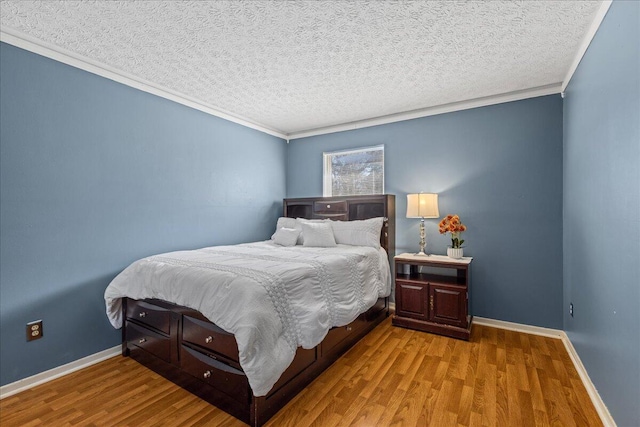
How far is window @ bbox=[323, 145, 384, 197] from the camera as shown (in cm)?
392

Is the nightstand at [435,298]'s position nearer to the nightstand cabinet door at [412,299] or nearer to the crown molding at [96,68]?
the nightstand cabinet door at [412,299]

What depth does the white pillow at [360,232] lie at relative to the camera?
3.28 metres

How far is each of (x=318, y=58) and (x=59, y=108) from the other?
2.09 metres

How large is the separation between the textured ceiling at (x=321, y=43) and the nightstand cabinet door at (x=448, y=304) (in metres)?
2.06

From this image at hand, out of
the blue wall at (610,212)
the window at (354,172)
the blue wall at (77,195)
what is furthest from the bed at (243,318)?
the blue wall at (610,212)

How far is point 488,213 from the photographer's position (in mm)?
3150

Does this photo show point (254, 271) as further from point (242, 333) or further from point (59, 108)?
point (59, 108)

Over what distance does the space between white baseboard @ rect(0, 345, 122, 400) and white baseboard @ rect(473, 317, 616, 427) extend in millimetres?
Answer: 3553

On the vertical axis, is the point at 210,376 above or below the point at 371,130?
below

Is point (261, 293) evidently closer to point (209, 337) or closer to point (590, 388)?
point (209, 337)

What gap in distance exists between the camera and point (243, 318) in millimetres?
1561

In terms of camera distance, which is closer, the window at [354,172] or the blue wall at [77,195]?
the blue wall at [77,195]

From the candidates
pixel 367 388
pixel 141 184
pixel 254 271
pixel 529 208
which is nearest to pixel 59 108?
pixel 141 184

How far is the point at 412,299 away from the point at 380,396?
4.29ft
